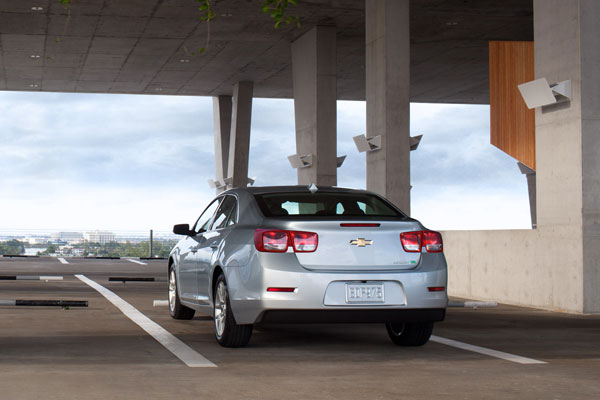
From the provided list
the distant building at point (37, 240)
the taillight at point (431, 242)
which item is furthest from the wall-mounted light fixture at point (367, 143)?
the distant building at point (37, 240)

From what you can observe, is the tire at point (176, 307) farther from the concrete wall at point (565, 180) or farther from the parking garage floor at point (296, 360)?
the concrete wall at point (565, 180)

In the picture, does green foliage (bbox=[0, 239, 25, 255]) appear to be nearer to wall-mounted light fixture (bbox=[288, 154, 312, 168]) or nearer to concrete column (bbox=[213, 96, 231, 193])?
concrete column (bbox=[213, 96, 231, 193])

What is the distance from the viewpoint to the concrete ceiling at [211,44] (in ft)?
83.5

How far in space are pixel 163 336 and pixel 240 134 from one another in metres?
29.3

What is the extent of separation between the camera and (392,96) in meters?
21.0

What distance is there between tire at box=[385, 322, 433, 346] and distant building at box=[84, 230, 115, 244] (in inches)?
1266

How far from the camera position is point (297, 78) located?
28.8m

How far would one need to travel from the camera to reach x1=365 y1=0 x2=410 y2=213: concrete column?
69.1 ft

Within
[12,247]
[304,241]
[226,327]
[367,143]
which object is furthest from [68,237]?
[304,241]

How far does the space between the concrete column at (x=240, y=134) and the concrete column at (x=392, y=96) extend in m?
16.9

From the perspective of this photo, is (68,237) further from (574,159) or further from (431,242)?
(431,242)

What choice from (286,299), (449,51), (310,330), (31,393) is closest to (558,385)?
(286,299)

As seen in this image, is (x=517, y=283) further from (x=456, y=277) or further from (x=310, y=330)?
(x=310, y=330)

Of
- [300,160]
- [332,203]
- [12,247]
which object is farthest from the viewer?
[12,247]
